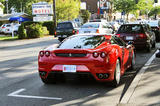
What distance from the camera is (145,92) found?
606 centimetres

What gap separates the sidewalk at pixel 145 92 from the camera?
534 cm

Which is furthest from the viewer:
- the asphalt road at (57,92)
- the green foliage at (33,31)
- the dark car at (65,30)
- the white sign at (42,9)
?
the white sign at (42,9)

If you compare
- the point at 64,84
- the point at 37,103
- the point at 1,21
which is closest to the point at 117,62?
the point at 64,84

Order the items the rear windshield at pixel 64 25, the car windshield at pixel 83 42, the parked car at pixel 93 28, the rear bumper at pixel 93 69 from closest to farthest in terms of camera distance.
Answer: the rear bumper at pixel 93 69 < the car windshield at pixel 83 42 < the parked car at pixel 93 28 < the rear windshield at pixel 64 25

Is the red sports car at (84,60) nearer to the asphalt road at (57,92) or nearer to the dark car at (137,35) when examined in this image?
the asphalt road at (57,92)

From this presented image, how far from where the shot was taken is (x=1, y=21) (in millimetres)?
58594

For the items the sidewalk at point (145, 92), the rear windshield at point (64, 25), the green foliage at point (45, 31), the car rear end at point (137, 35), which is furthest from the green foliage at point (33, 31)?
the sidewalk at point (145, 92)

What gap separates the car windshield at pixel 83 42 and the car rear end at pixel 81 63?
9.8 inches

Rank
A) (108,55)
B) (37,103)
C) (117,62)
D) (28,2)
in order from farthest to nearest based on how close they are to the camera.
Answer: (28,2), (117,62), (108,55), (37,103)

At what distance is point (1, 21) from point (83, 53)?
182 feet

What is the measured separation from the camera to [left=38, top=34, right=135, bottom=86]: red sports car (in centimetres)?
618

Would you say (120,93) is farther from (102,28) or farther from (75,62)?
(102,28)

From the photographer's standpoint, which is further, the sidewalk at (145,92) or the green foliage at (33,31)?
the green foliage at (33,31)

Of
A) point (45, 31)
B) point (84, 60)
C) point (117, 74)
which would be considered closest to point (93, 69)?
point (84, 60)
